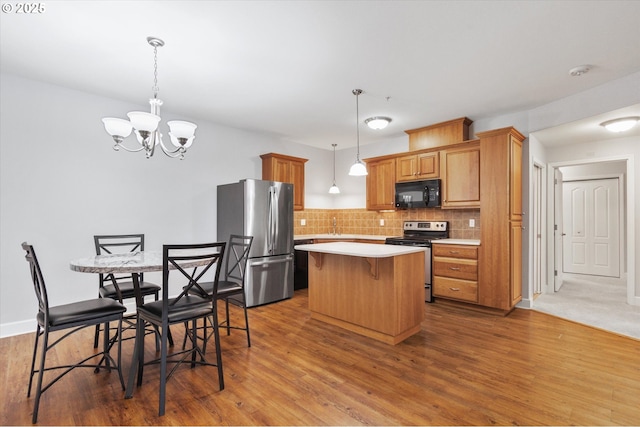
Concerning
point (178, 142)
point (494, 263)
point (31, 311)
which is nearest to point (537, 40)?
point (494, 263)

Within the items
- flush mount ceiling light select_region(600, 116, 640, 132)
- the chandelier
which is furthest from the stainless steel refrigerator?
flush mount ceiling light select_region(600, 116, 640, 132)

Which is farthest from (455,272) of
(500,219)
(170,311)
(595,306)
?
(170,311)

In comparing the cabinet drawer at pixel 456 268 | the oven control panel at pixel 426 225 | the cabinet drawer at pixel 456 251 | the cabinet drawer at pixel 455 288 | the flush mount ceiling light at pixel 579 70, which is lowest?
the cabinet drawer at pixel 455 288

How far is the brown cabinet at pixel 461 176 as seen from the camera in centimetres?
430

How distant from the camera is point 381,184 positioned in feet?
17.9

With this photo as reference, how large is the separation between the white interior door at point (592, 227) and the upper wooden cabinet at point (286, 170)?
5.67 m

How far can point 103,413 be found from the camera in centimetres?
193

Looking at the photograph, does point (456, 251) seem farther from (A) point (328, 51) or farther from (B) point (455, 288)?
(A) point (328, 51)

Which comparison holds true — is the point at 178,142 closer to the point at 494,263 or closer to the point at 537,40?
the point at 537,40

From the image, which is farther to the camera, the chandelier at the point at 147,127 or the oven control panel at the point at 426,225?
the oven control panel at the point at 426,225

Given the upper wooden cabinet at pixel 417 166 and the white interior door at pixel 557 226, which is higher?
the upper wooden cabinet at pixel 417 166

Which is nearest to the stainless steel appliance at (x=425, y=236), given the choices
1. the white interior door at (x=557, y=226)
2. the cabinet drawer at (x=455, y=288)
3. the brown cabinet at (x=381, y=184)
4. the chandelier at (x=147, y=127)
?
the cabinet drawer at (x=455, y=288)

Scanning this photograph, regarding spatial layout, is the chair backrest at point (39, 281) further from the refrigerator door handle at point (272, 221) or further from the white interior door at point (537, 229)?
the white interior door at point (537, 229)

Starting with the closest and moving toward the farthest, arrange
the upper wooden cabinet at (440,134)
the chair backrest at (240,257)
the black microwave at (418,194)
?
the chair backrest at (240,257) → the upper wooden cabinet at (440,134) → the black microwave at (418,194)
